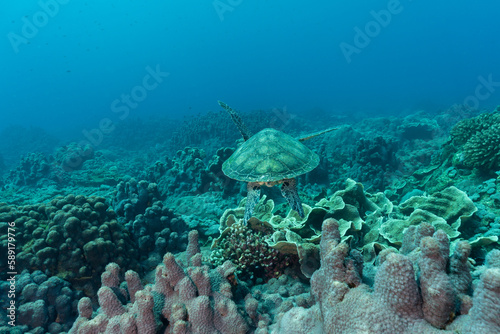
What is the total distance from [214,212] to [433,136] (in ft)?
41.9

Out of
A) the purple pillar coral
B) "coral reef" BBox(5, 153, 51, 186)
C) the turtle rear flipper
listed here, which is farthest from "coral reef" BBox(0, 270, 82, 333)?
"coral reef" BBox(5, 153, 51, 186)

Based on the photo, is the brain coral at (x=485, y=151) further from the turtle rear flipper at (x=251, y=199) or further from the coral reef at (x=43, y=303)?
the coral reef at (x=43, y=303)

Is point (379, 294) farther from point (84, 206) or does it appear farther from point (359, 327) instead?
point (84, 206)

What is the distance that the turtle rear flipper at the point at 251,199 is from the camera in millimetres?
4578

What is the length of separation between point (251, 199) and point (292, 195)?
80 centimetres

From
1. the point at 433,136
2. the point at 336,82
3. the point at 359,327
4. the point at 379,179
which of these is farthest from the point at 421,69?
the point at 359,327

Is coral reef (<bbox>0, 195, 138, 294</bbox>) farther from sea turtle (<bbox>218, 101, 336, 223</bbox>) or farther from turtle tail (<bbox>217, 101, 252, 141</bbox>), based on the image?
turtle tail (<bbox>217, 101, 252, 141</bbox>)

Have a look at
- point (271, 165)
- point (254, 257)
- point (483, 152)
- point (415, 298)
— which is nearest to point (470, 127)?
point (483, 152)

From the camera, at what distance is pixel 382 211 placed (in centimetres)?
456

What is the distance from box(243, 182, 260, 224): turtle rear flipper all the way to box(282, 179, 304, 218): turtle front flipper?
53cm

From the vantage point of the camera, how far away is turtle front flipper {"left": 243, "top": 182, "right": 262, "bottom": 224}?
4582mm

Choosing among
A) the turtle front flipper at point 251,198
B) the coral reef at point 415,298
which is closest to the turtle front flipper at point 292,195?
the turtle front flipper at point 251,198

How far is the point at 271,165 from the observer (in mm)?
5137

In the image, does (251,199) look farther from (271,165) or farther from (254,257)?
(254,257)
